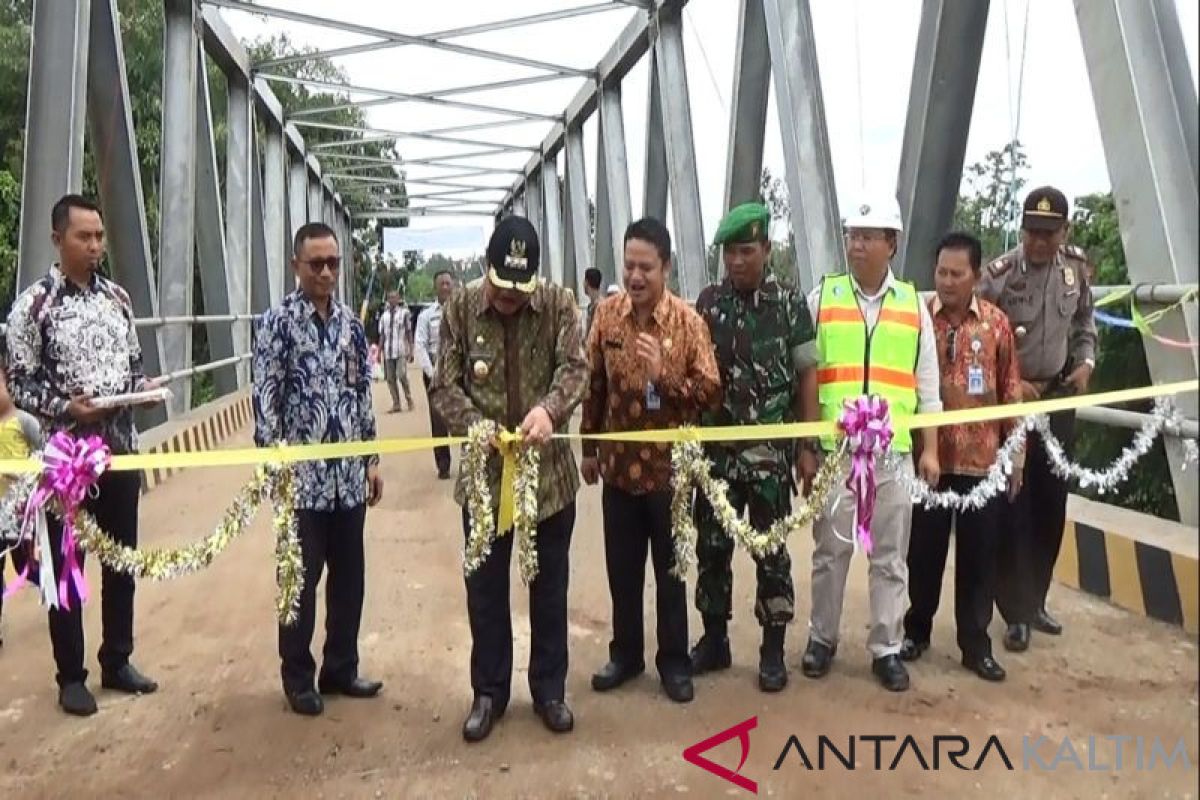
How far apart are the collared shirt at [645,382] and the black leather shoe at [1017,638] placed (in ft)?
5.05

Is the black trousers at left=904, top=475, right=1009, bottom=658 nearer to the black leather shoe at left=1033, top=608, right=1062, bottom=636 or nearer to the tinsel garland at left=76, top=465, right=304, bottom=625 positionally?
the black leather shoe at left=1033, top=608, right=1062, bottom=636

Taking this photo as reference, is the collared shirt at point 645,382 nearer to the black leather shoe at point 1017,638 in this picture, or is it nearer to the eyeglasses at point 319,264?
the eyeglasses at point 319,264

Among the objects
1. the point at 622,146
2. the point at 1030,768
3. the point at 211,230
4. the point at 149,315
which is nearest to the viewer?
the point at 1030,768

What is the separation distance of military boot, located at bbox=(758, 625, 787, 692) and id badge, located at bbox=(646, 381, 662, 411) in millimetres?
931

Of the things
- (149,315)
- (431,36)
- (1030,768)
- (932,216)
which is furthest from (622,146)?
(1030,768)

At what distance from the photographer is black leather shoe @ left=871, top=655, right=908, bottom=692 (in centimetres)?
375

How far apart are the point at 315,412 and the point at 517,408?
2.30ft

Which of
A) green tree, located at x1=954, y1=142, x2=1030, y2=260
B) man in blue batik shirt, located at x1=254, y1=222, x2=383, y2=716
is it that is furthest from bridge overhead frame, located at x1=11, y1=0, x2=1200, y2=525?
man in blue batik shirt, located at x1=254, y1=222, x2=383, y2=716

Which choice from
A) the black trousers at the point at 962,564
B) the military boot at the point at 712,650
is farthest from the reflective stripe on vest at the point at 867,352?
the military boot at the point at 712,650

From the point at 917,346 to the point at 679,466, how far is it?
0.98 metres

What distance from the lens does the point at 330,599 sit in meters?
3.76

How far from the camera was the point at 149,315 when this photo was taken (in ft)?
27.0

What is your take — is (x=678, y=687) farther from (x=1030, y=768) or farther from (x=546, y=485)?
(x=1030, y=768)

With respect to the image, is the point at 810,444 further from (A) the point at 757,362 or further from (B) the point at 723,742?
(B) the point at 723,742
